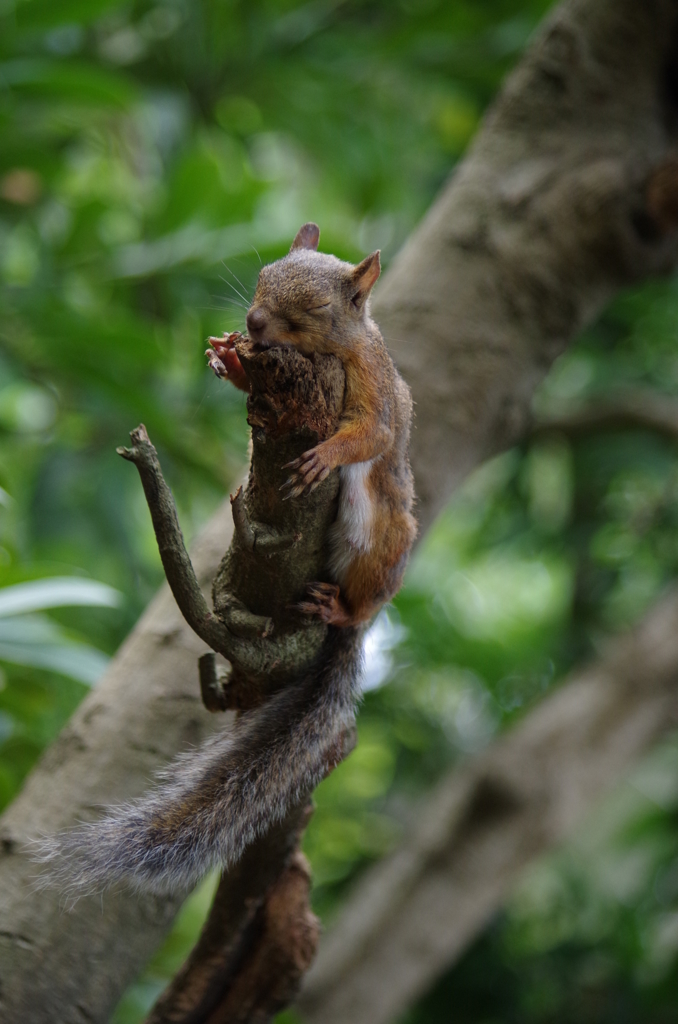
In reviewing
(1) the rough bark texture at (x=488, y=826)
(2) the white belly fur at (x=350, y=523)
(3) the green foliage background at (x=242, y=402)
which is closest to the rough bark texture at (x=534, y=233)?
(3) the green foliage background at (x=242, y=402)

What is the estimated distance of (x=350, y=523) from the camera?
1.88ft

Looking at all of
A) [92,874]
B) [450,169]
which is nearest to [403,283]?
[92,874]

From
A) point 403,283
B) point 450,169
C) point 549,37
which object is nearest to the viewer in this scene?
point 403,283

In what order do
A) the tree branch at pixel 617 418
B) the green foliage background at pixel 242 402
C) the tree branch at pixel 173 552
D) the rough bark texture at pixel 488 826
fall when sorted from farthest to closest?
the tree branch at pixel 617 418 < the rough bark texture at pixel 488 826 < the green foliage background at pixel 242 402 < the tree branch at pixel 173 552

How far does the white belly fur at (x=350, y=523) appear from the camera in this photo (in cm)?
57

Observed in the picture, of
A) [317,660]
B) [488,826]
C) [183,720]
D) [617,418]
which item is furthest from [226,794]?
[617,418]

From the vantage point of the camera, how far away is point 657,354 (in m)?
2.62

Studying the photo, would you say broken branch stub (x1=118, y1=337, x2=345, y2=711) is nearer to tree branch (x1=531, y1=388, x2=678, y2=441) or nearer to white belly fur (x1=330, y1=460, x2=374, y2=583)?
white belly fur (x1=330, y1=460, x2=374, y2=583)

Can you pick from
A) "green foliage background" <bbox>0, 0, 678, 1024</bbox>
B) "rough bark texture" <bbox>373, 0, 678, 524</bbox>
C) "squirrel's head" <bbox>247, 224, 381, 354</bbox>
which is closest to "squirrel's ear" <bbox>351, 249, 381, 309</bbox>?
"squirrel's head" <bbox>247, 224, 381, 354</bbox>

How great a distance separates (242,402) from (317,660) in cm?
89

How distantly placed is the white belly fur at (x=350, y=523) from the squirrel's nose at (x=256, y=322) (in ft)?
0.35

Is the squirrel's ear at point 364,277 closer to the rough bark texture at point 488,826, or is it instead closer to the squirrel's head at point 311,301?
the squirrel's head at point 311,301

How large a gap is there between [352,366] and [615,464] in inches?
A: 74.5

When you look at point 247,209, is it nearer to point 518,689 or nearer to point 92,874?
point 92,874
